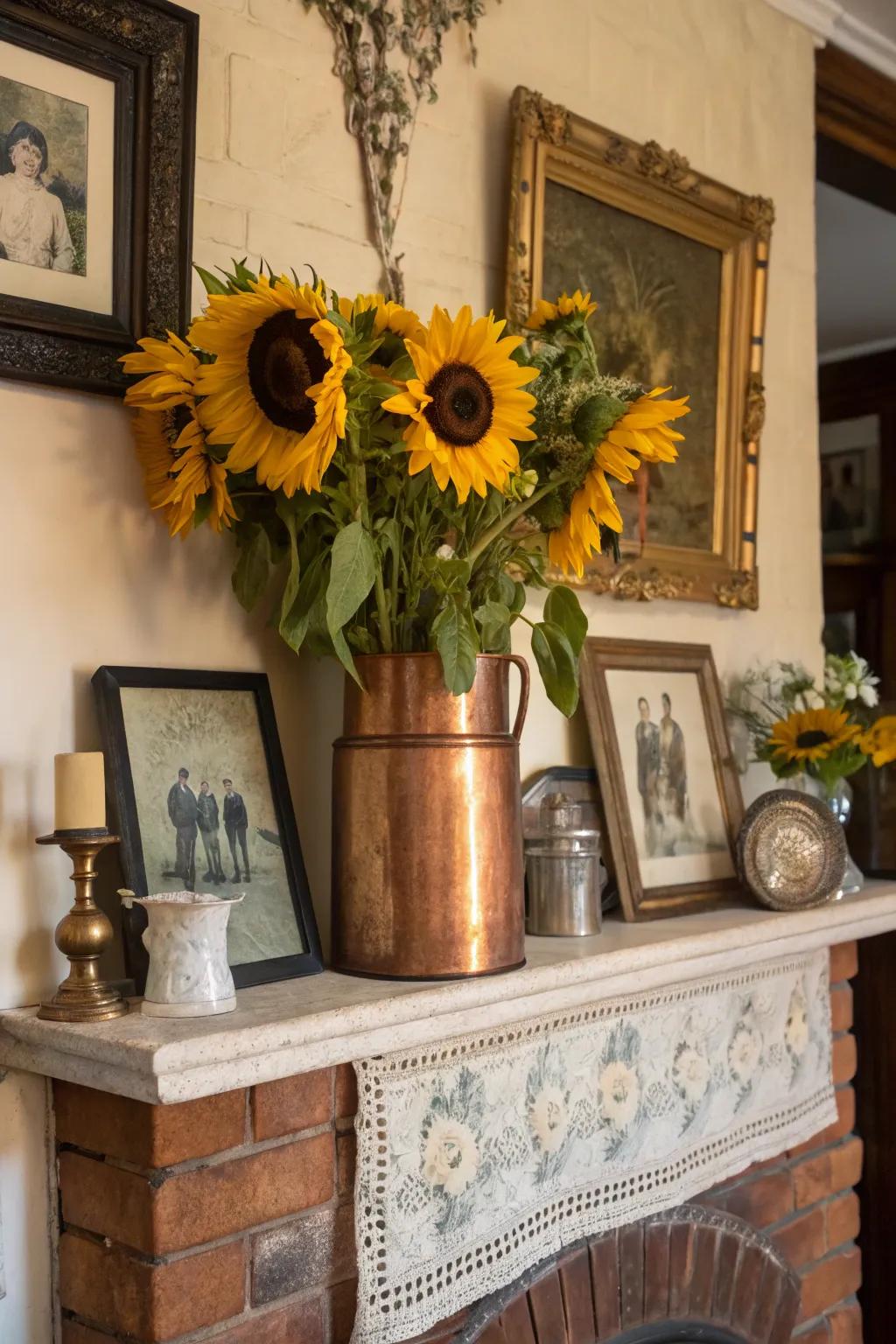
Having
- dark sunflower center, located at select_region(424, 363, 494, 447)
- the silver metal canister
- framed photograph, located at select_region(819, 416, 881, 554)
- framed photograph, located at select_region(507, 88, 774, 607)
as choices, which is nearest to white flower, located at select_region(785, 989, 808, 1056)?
the silver metal canister

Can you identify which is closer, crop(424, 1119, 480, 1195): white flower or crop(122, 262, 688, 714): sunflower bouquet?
crop(122, 262, 688, 714): sunflower bouquet

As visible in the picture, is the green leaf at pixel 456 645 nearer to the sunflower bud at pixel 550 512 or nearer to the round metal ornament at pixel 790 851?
the sunflower bud at pixel 550 512

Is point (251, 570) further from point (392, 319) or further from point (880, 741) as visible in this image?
point (880, 741)

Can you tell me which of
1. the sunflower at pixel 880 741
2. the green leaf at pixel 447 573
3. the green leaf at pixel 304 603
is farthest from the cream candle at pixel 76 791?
the sunflower at pixel 880 741

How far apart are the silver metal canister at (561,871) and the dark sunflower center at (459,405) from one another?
20.9 inches


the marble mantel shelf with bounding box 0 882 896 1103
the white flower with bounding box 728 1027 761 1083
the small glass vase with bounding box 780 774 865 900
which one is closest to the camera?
the marble mantel shelf with bounding box 0 882 896 1103

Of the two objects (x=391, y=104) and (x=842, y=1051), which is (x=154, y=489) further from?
(x=842, y=1051)

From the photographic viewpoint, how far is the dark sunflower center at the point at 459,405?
1128mm

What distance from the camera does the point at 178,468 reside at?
1.18 metres

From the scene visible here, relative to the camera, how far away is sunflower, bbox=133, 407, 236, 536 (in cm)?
118

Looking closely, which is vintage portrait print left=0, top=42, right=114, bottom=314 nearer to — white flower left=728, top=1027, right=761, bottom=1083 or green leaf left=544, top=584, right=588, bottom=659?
green leaf left=544, top=584, right=588, bottom=659

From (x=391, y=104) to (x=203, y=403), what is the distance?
22.2 inches

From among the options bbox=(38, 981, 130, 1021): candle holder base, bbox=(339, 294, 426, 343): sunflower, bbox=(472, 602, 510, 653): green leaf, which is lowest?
bbox=(38, 981, 130, 1021): candle holder base

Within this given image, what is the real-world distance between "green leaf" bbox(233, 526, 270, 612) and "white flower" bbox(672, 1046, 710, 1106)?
0.80 metres
